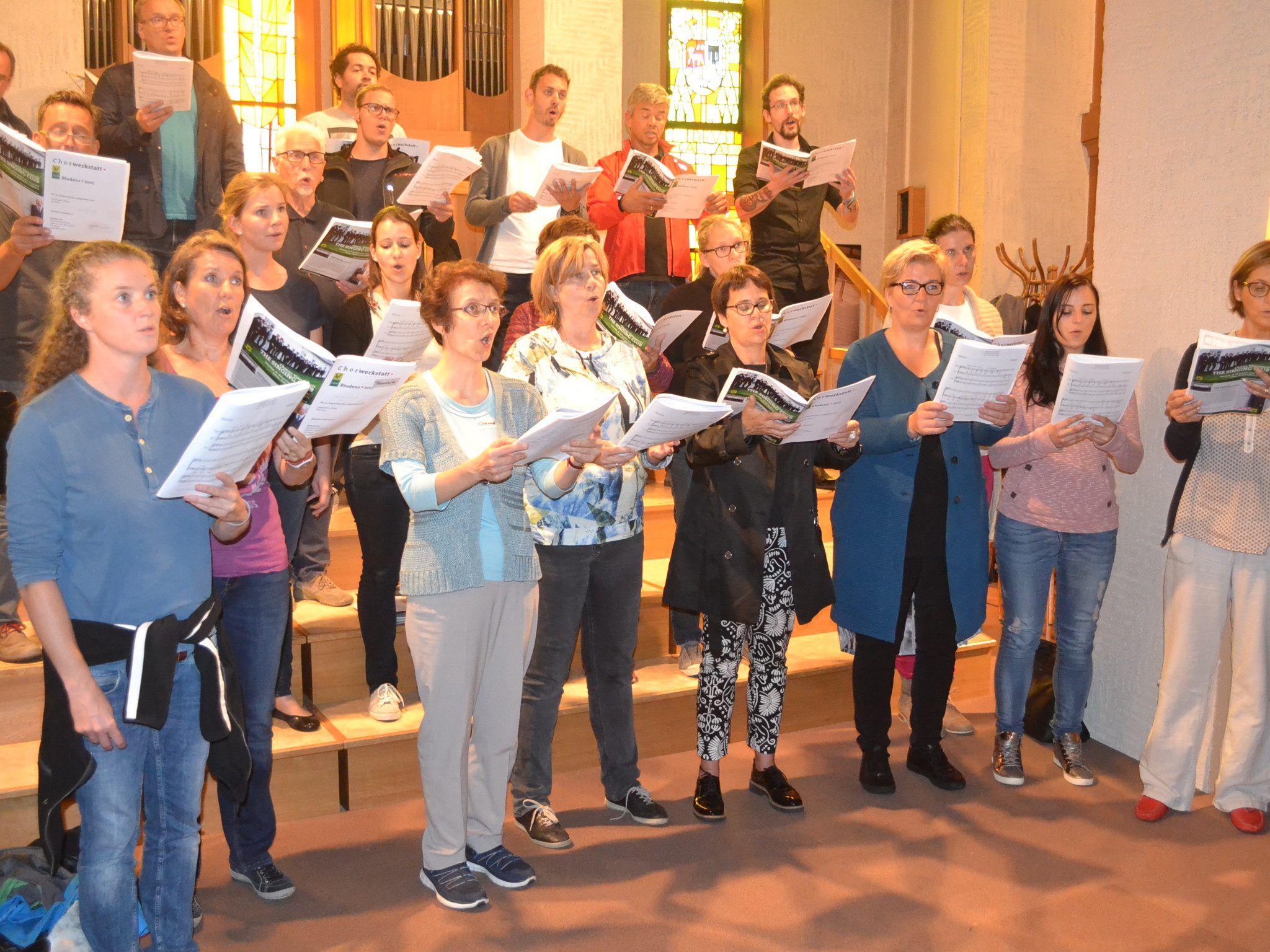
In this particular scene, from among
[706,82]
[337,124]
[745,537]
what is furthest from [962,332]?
[706,82]

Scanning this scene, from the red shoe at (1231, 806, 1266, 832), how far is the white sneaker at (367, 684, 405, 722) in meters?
2.53

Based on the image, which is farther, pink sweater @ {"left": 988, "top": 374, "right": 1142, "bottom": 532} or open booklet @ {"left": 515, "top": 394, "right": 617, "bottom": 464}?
pink sweater @ {"left": 988, "top": 374, "right": 1142, "bottom": 532}

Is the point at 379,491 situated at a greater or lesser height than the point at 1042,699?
greater

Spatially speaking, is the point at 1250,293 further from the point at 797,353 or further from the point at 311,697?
the point at 311,697

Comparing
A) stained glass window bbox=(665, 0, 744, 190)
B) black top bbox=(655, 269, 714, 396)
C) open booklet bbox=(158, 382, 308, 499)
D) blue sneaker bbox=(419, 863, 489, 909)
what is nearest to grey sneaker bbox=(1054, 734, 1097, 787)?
black top bbox=(655, 269, 714, 396)

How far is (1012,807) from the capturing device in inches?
138

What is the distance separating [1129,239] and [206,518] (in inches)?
125

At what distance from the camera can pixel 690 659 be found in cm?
407

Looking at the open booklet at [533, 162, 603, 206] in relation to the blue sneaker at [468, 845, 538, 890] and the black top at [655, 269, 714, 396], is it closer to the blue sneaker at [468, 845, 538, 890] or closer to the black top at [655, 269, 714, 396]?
the black top at [655, 269, 714, 396]

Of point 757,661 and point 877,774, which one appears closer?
point 757,661

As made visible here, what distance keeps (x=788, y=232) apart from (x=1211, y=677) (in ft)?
7.50

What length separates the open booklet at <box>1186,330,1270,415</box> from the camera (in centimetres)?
311

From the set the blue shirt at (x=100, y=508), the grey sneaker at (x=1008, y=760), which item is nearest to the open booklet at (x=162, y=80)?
the blue shirt at (x=100, y=508)

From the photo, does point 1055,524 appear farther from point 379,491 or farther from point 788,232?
point 379,491
